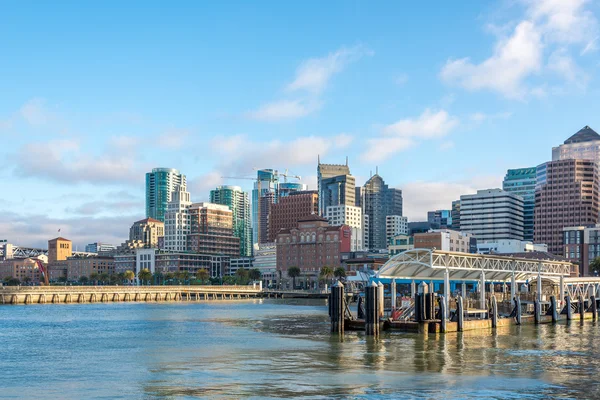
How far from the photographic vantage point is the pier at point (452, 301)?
82000 mm

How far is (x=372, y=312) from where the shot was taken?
80125 millimetres

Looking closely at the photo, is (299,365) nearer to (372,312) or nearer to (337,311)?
(372,312)

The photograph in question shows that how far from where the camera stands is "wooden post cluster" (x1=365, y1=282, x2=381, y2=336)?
79.6 metres

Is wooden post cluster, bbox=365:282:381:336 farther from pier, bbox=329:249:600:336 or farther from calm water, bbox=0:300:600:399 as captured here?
calm water, bbox=0:300:600:399

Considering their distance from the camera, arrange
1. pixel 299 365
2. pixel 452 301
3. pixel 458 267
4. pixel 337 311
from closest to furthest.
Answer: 1. pixel 299 365
2. pixel 337 311
3. pixel 458 267
4. pixel 452 301

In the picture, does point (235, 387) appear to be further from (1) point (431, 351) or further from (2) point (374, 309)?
(2) point (374, 309)

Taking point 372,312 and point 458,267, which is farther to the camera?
point 458,267

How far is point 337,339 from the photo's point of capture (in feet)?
257

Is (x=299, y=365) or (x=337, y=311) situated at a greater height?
(x=337, y=311)

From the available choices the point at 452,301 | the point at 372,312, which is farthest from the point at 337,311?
the point at 452,301

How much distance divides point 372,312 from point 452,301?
885 inches

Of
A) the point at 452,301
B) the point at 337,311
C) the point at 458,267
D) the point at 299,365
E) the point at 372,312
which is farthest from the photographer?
the point at 452,301

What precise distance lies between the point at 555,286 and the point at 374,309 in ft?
190

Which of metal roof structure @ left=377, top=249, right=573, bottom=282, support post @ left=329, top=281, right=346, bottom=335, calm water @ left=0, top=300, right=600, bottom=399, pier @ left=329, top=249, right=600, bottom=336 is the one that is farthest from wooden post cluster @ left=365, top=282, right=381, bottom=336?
metal roof structure @ left=377, top=249, right=573, bottom=282
